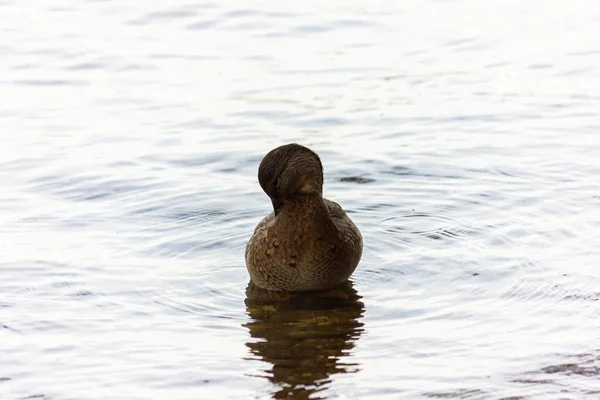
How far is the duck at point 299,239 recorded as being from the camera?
9.55 m

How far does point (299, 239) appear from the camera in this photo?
31.4 ft

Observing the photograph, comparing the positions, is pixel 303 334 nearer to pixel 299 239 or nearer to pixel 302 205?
pixel 299 239

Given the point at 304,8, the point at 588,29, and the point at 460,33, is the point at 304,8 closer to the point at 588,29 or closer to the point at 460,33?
the point at 460,33

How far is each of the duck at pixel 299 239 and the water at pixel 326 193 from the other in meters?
0.20

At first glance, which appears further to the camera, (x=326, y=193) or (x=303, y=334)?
(x=326, y=193)

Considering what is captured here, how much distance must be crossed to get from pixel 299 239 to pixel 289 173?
1.89 ft

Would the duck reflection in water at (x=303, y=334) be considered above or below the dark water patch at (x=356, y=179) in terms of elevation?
below

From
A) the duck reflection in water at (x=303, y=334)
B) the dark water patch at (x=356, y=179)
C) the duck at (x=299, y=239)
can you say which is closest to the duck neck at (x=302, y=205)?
the duck at (x=299, y=239)

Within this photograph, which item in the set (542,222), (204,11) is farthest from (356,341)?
(204,11)

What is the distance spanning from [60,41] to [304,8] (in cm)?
477

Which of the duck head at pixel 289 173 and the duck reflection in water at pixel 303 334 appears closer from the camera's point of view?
the duck reflection in water at pixel 303 334

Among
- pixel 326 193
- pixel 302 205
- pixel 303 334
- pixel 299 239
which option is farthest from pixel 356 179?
pixel 303 334

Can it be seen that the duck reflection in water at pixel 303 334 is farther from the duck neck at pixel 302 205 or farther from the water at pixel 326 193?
the duck neck at pixel 302 205

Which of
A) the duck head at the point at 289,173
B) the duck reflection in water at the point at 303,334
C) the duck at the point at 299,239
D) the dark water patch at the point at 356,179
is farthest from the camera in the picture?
the dark water patch at the point at 356,179
